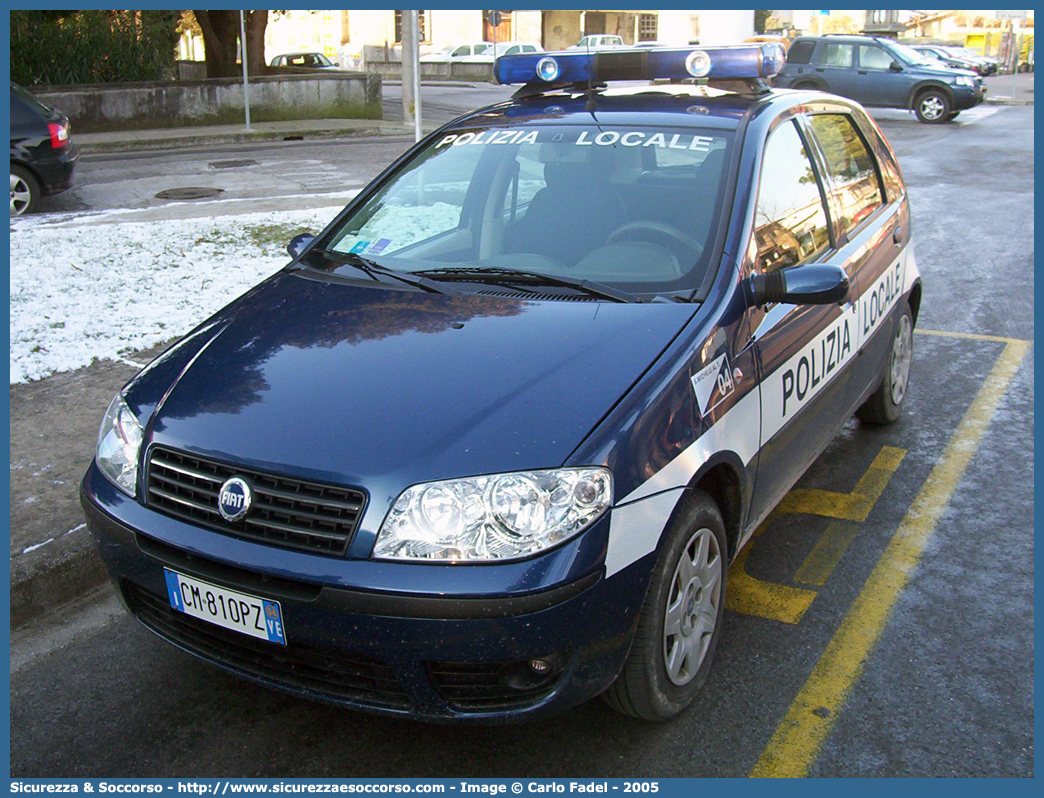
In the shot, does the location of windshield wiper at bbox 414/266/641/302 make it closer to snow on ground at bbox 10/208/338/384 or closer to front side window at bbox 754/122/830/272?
front side window at bbox 754/122/830/272

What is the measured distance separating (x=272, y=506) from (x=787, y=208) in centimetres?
218

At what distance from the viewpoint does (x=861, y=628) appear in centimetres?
345

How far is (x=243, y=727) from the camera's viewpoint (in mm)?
2934

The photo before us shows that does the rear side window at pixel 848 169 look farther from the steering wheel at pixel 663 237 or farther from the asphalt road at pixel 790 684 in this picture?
the asphalt road at pixel 790 684

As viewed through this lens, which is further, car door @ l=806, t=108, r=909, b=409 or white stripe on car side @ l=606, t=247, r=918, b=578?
car door @ l=806, t=108, r=909, b=409

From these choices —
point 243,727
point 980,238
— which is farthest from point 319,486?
point 980,238

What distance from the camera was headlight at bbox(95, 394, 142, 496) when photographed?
9.39 feet

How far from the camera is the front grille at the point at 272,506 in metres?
2.46

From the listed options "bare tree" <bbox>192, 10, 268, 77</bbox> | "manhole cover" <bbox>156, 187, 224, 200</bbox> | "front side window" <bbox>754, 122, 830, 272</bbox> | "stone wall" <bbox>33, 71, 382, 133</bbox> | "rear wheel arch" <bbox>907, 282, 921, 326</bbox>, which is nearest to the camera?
"front side window" <bbox>754, 122, 830, 272</bbox>

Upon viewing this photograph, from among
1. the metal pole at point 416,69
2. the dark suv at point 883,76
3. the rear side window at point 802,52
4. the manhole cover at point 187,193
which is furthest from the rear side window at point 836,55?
the manhole cover at point 187,193

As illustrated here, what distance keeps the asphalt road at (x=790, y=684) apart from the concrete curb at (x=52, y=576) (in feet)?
0.31

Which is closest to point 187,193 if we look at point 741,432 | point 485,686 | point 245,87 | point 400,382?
point 245,87

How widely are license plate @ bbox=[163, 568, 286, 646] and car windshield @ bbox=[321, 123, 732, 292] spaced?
142 centimetres

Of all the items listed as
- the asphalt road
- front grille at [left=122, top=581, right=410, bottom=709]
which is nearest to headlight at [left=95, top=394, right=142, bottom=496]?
front grille at [left=122, top=581, right=410, bottom=709]
